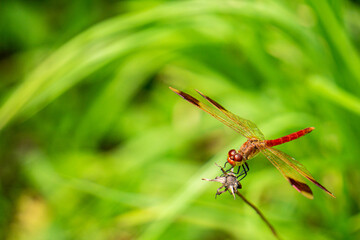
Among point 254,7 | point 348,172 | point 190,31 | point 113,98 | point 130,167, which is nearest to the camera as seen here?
point 254,7

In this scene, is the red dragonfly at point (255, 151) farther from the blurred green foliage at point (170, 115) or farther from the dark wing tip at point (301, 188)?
the blurred green foliage at point (170, 115)

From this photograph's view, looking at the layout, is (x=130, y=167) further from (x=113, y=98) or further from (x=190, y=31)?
(x=190, y=31)

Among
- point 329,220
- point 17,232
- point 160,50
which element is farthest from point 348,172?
point 17,232

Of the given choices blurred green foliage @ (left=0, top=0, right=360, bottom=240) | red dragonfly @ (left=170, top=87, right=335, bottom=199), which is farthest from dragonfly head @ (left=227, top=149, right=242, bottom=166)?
blurred green foliage @ (left=0, top=0, right=360, bottom=240)

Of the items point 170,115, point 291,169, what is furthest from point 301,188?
point 170,115

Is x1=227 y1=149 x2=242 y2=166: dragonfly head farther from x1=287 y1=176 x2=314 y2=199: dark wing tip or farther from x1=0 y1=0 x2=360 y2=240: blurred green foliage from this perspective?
x1=0 y1=0 x2=360 y2=240: blurred green foliage
